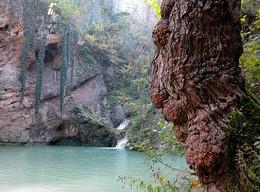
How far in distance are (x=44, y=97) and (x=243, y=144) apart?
15589 millimetres

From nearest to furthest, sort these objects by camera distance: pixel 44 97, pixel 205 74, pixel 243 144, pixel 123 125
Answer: pixel 243 144, pixel 205 74, pixel 44 97, pixel 123 125

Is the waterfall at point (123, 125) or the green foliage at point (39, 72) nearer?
the green foliage at point (39, 72)

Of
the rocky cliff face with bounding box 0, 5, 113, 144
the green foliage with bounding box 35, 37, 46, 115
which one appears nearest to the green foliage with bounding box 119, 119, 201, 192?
the rocky cliff face with bounding box 0, 5, 113, 144

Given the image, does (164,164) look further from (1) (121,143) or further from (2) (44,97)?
(2) (44,97)

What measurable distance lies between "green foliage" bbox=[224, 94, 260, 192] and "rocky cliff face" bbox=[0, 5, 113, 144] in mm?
13631

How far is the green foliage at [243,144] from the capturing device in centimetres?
161

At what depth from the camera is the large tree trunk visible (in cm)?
178

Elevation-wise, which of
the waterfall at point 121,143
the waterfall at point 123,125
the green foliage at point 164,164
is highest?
the waterfall at point 123,125

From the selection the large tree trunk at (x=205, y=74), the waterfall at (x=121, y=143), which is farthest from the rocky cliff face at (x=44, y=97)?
the large tree trunk at (x=205, y=74)

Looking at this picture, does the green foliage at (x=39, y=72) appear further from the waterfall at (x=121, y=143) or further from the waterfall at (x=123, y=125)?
the waterfall at (x=121, y=143)

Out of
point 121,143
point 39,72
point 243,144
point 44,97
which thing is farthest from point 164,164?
point 44,97

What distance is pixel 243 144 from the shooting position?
167cm

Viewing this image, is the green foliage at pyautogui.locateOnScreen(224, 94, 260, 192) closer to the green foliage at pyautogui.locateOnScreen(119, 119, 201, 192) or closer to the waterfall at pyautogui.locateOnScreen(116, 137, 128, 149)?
the green foliage at pyautogui.locateOnScreen(119, 119, 201, 192)

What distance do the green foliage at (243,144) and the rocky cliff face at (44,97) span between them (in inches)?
537
